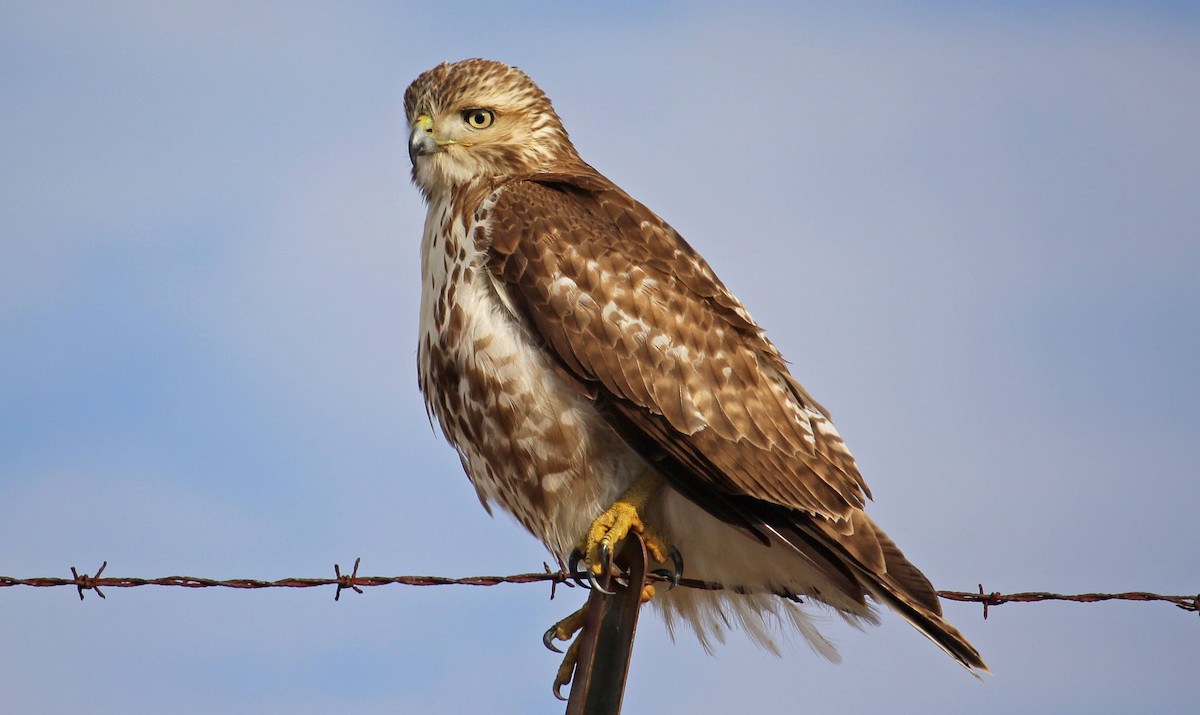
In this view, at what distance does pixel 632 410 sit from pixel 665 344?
0.34 meters

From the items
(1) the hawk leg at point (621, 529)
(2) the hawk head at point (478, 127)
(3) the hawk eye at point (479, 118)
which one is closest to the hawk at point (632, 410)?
(1) the hawk leg at point (621, 529)

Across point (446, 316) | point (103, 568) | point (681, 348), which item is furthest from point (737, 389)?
point (103, 568)

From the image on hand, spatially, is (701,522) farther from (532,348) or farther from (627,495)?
(532,348)

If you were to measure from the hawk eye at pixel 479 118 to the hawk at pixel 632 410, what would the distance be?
23.1 inches

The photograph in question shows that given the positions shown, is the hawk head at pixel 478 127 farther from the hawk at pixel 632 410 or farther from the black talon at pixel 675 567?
the black talon at pixel 675 567

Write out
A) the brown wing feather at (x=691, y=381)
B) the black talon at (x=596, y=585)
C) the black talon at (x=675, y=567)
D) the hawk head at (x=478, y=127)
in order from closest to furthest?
the black talon at (x=596, y=585)
the brown wing feather at (x=691, y=381)
the black talon at (x=675, y=567)
the hawk head at (x=478, y=127)

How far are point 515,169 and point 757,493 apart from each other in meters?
1.89

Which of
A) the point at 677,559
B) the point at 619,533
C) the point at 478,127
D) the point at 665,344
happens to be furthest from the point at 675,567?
the point at 478,127

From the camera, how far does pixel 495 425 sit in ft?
17.7

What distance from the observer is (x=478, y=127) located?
6.41 meters

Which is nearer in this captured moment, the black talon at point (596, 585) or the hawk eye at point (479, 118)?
the black talon at point (596, 585)

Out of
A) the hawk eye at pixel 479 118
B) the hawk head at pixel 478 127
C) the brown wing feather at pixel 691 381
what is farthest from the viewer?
the hawk eye at pixel 479 118

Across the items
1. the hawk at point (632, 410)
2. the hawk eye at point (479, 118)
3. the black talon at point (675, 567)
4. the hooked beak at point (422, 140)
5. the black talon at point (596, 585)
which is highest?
the hawk eye at point (479, 118)

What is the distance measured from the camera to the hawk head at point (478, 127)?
6273mm
